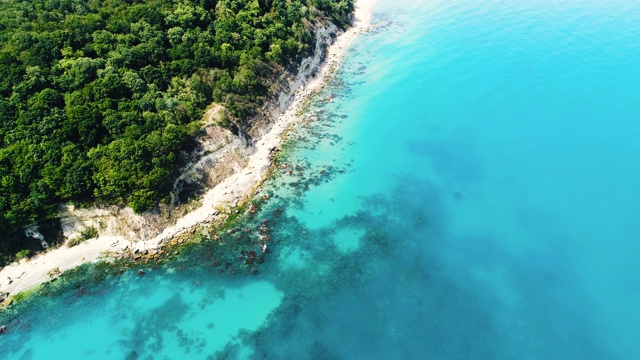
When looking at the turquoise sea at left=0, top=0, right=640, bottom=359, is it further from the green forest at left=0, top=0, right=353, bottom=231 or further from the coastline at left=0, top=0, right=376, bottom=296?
the green forest at left=0, top=0, right=353, bottom=231

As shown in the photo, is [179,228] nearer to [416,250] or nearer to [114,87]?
[114,87]

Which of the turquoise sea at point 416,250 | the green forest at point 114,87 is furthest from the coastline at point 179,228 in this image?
the green forest at point 114,87

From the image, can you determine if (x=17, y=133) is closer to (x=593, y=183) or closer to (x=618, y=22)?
(x=593, y=183)

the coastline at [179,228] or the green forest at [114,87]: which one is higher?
the green forest at [114,87]

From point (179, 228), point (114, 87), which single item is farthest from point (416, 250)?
point (114, 87)

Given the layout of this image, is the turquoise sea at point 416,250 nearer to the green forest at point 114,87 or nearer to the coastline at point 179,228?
the coastline at point 179,228
